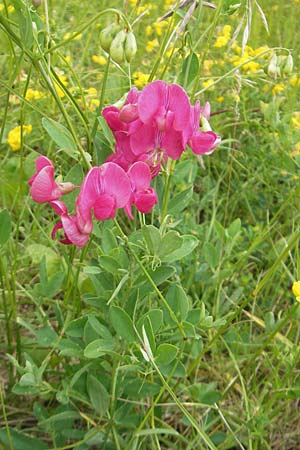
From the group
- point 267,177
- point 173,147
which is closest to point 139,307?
point 173,147

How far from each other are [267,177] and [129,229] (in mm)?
412

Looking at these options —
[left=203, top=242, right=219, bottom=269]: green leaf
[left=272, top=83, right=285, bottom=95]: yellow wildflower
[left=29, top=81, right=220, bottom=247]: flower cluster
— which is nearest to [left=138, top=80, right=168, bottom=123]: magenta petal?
[left=29, top=81, right=220, bottom=247]: flower cluster

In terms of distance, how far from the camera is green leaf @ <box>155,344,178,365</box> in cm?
105

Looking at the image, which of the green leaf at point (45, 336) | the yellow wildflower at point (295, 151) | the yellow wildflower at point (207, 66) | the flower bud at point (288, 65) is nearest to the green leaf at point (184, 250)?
the green leaf at point (45, 336)

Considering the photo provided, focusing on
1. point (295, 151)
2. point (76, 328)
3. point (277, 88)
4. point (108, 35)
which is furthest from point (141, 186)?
point (277, 88)

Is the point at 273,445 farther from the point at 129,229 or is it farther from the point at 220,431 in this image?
the point at 129,229

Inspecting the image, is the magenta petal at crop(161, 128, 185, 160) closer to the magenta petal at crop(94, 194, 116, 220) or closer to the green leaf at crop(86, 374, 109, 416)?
the magenta petal at crop(94, 194, 116, 220)

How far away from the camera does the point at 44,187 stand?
93 cm

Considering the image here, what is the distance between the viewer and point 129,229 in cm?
184

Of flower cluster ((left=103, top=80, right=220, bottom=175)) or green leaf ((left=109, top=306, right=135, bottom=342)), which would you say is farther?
green leaf ((left=109, top=306, right=135, bottom=342))

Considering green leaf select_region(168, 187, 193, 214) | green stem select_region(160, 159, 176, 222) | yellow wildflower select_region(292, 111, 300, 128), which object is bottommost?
yellow wildflower select_region(292, 111, 300, 128)

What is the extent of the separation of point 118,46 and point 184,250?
340mm

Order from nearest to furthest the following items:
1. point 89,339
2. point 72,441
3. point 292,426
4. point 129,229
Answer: point 89,339, point 72,441, point 292,426, point 129,229

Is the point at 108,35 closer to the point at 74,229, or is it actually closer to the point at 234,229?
the point at 74,229
